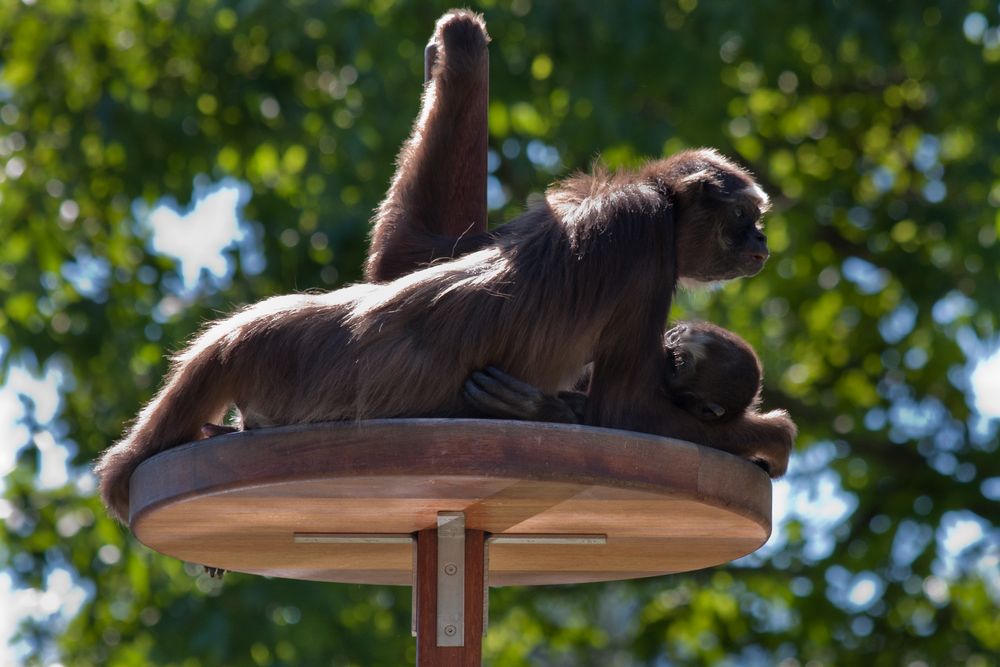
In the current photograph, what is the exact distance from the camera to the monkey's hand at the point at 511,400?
338 cm

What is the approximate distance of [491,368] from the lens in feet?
11.7

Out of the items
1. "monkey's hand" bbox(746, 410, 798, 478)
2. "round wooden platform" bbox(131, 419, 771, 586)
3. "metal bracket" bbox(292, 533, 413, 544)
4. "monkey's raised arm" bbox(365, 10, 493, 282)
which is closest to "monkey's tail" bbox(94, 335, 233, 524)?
"round wooden platform" bbox(131, 419, 771, 586)

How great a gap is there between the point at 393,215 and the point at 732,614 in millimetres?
6053

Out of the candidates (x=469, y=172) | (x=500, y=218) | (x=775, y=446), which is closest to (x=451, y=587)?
(x=775, y=446)

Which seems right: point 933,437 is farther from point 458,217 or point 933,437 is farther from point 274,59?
point 458,217

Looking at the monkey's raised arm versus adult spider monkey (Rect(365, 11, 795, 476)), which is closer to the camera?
adult spider monkey (Rect(365, 11, 795, 476))

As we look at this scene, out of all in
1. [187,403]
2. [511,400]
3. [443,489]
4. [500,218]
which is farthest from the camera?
[500,218]

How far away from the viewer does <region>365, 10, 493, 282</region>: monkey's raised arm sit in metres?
4.47

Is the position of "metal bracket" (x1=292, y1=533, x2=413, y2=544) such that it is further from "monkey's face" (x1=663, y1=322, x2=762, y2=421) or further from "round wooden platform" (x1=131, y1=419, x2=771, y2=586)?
"monkey's face" (x1=663, y1=322, x2=762, y2=421)

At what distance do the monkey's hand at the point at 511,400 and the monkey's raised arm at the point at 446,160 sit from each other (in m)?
1.00

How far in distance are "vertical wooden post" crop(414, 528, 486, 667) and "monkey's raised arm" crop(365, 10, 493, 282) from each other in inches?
41.0

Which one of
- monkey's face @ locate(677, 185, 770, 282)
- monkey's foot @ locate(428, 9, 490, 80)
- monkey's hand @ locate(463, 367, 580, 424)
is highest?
monkey's foot @ locate(428, 9, 490, 80)

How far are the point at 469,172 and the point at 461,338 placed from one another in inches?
41.8

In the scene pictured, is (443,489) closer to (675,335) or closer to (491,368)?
(491,368)
